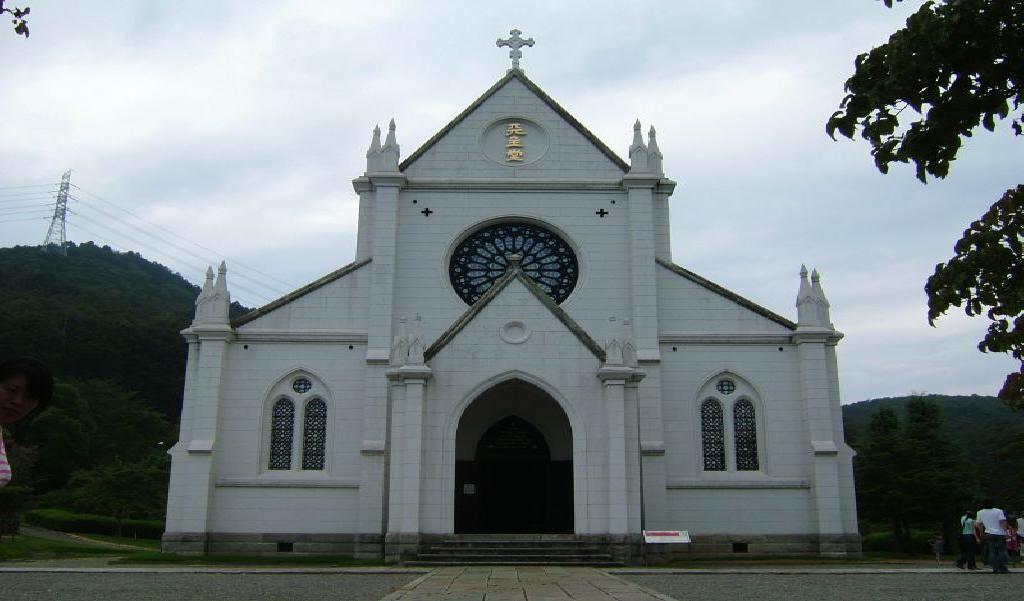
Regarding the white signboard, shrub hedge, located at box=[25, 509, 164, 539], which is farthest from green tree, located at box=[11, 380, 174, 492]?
the white signboard

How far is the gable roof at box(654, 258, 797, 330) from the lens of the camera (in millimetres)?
27359

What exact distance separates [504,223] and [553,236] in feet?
5.46

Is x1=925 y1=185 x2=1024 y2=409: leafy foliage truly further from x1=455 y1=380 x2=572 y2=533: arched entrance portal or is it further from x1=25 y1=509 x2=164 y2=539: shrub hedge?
x1=25 y1=509 x2=164 y2=539: shrub hedge

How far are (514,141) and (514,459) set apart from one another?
10.5m

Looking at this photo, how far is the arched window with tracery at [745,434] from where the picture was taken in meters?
26.5

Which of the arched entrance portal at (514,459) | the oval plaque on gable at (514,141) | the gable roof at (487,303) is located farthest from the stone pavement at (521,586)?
the oval plaque on gable at (514,141)

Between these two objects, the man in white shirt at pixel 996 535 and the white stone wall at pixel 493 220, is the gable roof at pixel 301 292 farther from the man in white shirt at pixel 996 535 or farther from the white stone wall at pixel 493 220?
the man in white shirt at pixel 996 535

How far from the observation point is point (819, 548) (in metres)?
25.4

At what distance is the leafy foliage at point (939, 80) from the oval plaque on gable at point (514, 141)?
2346 cm

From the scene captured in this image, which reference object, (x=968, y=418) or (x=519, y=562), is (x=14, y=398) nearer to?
(x=519, y=562)

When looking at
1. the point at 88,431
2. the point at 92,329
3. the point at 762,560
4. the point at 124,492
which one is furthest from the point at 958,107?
the point at 92,329

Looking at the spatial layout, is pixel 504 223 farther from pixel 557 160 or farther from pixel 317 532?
pixel 317 532

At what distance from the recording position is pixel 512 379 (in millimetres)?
22719

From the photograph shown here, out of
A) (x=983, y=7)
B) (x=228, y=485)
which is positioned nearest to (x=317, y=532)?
(x=228, y=485)
